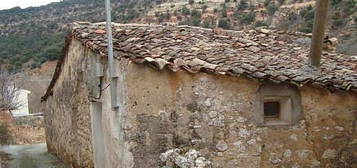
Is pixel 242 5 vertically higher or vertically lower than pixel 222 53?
higher

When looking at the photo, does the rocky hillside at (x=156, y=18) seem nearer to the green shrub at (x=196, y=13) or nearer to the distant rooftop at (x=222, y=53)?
the green shrub at (x=196, y=13)

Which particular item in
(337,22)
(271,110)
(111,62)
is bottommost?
(271,110)

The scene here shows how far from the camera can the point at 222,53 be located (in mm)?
7316

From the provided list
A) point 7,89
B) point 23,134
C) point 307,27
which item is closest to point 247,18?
point 307,27

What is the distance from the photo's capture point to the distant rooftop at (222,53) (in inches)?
262

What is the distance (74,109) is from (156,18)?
60.1ft

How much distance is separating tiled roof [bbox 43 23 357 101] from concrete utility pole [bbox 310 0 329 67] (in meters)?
0.17

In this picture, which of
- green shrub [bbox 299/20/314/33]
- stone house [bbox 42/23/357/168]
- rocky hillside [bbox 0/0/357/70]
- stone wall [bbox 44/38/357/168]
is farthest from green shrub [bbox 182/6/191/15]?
stone wall [bbox 44/38/357/168]

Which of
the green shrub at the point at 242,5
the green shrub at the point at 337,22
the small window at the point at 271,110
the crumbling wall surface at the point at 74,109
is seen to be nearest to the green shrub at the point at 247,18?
the green shrub at the point at 242,5

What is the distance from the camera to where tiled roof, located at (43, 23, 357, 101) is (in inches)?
262

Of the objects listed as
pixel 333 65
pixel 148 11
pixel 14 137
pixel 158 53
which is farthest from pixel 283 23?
pixel 158 53

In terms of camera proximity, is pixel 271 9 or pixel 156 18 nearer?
pixel 271 9

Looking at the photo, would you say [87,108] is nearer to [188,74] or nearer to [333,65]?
[188,74]

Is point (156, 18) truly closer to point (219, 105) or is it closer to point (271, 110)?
point (271, 110)
